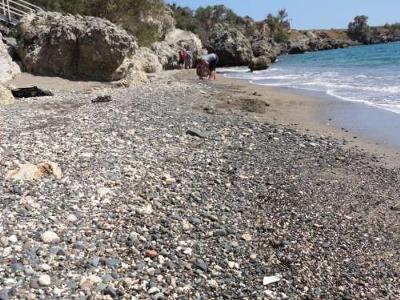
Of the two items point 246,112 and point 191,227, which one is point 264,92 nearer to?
point 246,112

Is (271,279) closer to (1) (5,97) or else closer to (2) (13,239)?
(2) (13,239)

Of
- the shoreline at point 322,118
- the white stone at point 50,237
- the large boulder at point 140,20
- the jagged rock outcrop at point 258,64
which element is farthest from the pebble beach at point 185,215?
the jagged rock outcrop at point 258,64

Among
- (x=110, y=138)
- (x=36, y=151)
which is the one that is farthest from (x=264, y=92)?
(x=36, y=151)

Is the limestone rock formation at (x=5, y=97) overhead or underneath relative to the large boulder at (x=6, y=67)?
underneath

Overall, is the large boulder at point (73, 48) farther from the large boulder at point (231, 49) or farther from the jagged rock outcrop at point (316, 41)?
the jagged rock outcrop at point (316, 41)

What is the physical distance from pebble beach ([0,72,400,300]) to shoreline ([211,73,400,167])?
0.87m

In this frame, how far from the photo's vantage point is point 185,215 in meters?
7.15

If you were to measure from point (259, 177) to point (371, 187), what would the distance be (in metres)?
2.30

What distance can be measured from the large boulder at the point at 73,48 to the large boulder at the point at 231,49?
34071 millimetres

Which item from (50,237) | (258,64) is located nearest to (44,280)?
(50,237)

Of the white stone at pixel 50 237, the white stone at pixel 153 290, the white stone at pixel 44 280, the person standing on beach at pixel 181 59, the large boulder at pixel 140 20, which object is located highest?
the large boulder at pixel 140 20

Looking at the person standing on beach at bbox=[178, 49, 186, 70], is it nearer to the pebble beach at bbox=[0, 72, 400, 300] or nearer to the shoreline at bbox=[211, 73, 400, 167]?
the shoreline at bbox=[211, 73, 400, 167]

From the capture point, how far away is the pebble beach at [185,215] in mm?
5441

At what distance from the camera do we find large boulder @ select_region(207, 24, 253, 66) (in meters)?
57.1
